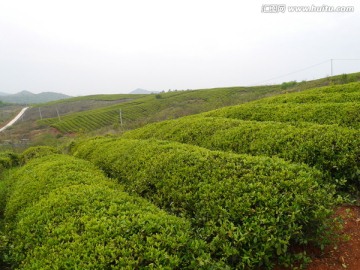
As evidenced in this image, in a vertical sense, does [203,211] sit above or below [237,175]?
below

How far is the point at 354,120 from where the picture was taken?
803 cm

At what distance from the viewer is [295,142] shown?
6.86 m

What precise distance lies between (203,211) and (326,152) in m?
3.27

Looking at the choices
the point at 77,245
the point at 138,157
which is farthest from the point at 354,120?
the point at 77,245

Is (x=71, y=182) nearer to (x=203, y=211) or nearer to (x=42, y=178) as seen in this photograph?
(x=42, y=178)

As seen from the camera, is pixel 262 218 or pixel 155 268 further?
pixel 262 218

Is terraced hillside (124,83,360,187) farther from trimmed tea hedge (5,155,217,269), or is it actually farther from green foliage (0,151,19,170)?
green foliage (0,151,19,170)

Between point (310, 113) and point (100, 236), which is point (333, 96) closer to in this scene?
point (310, 113)

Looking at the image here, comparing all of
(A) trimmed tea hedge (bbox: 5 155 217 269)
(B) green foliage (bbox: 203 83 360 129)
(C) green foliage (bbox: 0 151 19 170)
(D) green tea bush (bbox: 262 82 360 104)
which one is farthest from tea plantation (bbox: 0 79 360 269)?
(C) green foliage (bbox: 0 151 19 170)

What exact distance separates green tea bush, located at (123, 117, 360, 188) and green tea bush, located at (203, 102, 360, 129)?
1459mm

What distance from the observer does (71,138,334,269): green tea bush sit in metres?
4.13

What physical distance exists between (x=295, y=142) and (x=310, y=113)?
3.08m

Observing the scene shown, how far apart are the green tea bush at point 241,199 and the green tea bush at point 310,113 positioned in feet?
12.3

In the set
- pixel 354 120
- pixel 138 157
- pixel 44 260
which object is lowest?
pixel 44 260
